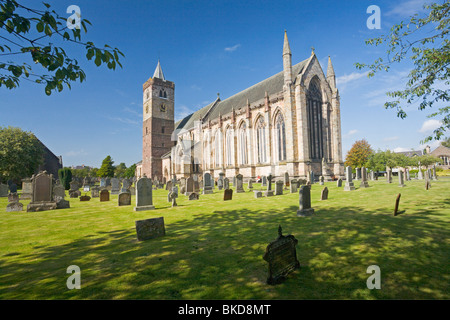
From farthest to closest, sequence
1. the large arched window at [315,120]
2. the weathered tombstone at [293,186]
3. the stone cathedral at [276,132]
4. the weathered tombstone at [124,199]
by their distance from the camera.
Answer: the large arched window at [315,120], the stone cathedral at [276,132], the weathered tombstone at [293,186], the weathered tombstone at [124,199]

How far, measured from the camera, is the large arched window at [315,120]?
2700 cm

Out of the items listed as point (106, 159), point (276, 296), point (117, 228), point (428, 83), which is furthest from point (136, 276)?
point (106, 159)

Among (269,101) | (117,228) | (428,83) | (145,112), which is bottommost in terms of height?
(117,228)

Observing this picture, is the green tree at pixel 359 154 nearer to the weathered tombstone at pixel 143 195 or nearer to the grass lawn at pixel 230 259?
the grass lawn at pixel 230 259

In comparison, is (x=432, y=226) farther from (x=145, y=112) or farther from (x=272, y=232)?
(x=145, y=112)

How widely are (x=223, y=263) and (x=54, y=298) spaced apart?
2617 mm

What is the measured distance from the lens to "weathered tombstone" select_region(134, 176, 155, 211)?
402 inches

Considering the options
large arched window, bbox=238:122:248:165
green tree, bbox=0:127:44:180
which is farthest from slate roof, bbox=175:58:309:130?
green tree, bbox=0:127:44:180

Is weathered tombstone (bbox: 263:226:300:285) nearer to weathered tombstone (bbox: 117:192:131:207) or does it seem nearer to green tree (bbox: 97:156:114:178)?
weathered tombstone (bbox: 117:192:131:207)

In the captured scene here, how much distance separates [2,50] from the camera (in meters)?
3.31

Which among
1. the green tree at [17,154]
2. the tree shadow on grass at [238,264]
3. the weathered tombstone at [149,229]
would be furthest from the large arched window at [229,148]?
the green tree at [17,154]

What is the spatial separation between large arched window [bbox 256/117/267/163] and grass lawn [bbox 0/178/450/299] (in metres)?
22.8

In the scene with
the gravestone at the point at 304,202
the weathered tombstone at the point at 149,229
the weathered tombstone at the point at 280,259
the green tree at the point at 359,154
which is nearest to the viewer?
the weathered tombstone at the point at 280,259

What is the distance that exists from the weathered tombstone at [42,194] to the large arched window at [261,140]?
77.8 feet
